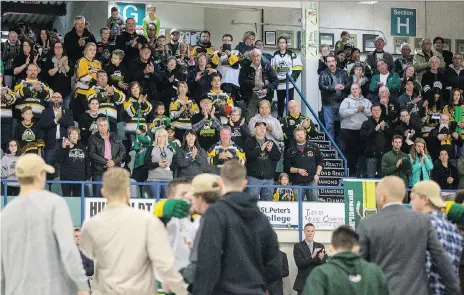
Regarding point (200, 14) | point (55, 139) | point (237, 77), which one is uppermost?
point (200, 14)

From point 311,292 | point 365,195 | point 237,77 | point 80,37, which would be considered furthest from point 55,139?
point 311,292

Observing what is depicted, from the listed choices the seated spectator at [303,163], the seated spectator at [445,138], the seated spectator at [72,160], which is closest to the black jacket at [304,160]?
the seated spectator at [303,163]

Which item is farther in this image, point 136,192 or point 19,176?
point 136,192

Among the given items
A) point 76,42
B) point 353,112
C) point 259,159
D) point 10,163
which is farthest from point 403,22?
point 10,163

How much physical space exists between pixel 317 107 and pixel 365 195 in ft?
38.2

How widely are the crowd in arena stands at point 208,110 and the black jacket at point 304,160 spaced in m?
0.02

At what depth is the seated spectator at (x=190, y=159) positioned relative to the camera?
1686cm

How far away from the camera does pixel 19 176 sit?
25.0 feet

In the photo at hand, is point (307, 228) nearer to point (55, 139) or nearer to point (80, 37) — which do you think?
point (55, 139)

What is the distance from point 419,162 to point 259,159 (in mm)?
3314

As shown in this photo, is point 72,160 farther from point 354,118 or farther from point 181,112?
point 354,118

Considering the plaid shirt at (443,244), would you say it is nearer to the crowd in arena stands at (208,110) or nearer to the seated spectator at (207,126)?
the crowd in arena stands at (208,110)

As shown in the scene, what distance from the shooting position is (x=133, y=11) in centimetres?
2450

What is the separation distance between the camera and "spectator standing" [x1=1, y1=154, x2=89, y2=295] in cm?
746
